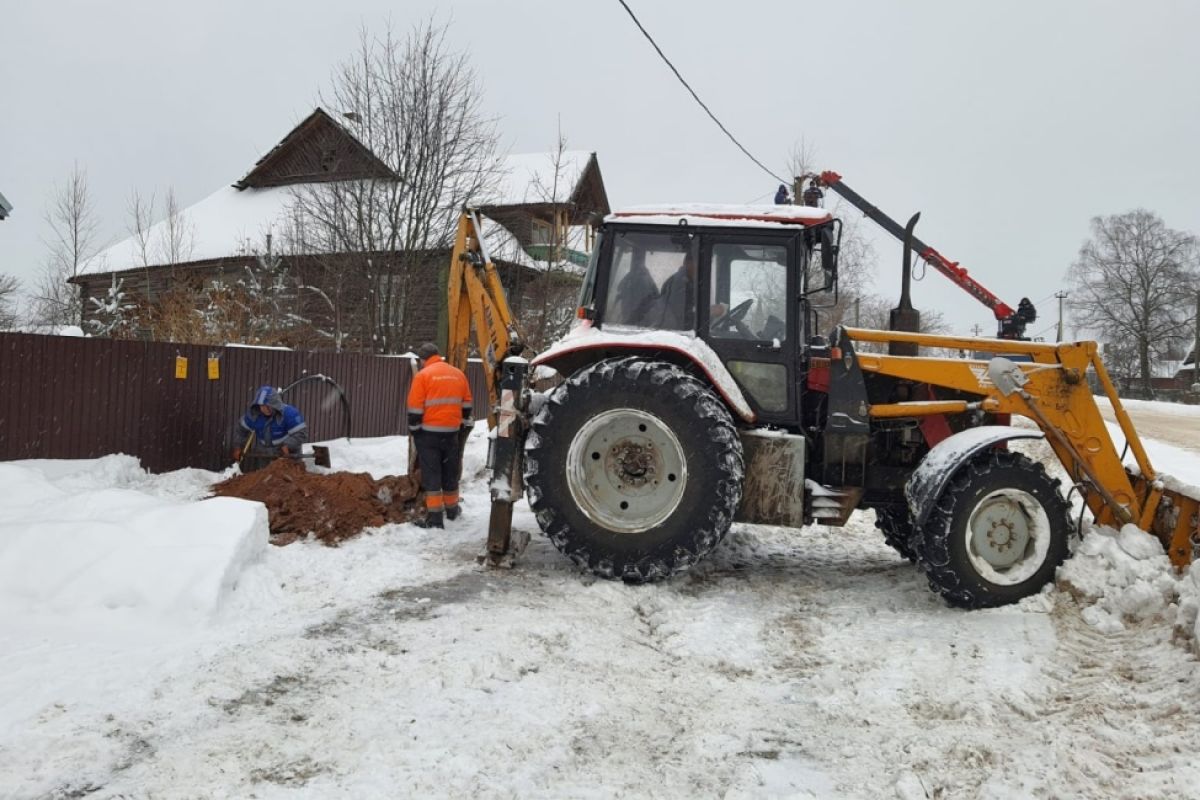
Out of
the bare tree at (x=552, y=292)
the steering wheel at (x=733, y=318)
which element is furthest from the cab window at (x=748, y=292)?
the bare tree at (x=552, y=292)

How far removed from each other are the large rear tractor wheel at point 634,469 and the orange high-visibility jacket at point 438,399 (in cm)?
199

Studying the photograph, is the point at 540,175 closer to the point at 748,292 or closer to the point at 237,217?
the point at 237,217

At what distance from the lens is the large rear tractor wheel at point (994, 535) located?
4871 millimetres

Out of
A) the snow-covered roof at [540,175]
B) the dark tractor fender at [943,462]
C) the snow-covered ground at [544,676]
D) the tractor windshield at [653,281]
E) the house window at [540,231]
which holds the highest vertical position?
the snow-covered roof at [540,175]

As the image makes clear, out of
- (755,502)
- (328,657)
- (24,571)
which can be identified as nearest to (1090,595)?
(755,502)

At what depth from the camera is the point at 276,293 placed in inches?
843

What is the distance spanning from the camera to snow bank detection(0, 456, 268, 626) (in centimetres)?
424

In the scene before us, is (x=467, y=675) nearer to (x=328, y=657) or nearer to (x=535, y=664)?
(x=535, y=664)

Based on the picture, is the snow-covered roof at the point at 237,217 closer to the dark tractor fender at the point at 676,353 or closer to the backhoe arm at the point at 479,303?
the backhoe arm at the point at 479,303

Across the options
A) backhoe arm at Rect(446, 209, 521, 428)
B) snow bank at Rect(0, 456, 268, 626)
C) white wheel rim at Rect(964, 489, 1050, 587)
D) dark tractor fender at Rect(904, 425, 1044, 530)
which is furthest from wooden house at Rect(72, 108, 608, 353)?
white wheel rim at Rect(964, 489, 1050, 587)

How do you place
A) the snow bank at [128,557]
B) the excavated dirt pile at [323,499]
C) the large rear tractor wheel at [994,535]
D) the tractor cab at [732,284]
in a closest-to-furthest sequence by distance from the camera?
the snow bank at [128,557], the large rear tractor wheel at [994,535], the tractor cab at [732,284], the excavated dirt pile at [323,499]

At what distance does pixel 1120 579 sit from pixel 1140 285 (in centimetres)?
5743

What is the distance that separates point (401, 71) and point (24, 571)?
635 inches

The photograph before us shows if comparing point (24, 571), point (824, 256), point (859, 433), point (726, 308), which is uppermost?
point (824, 256)
